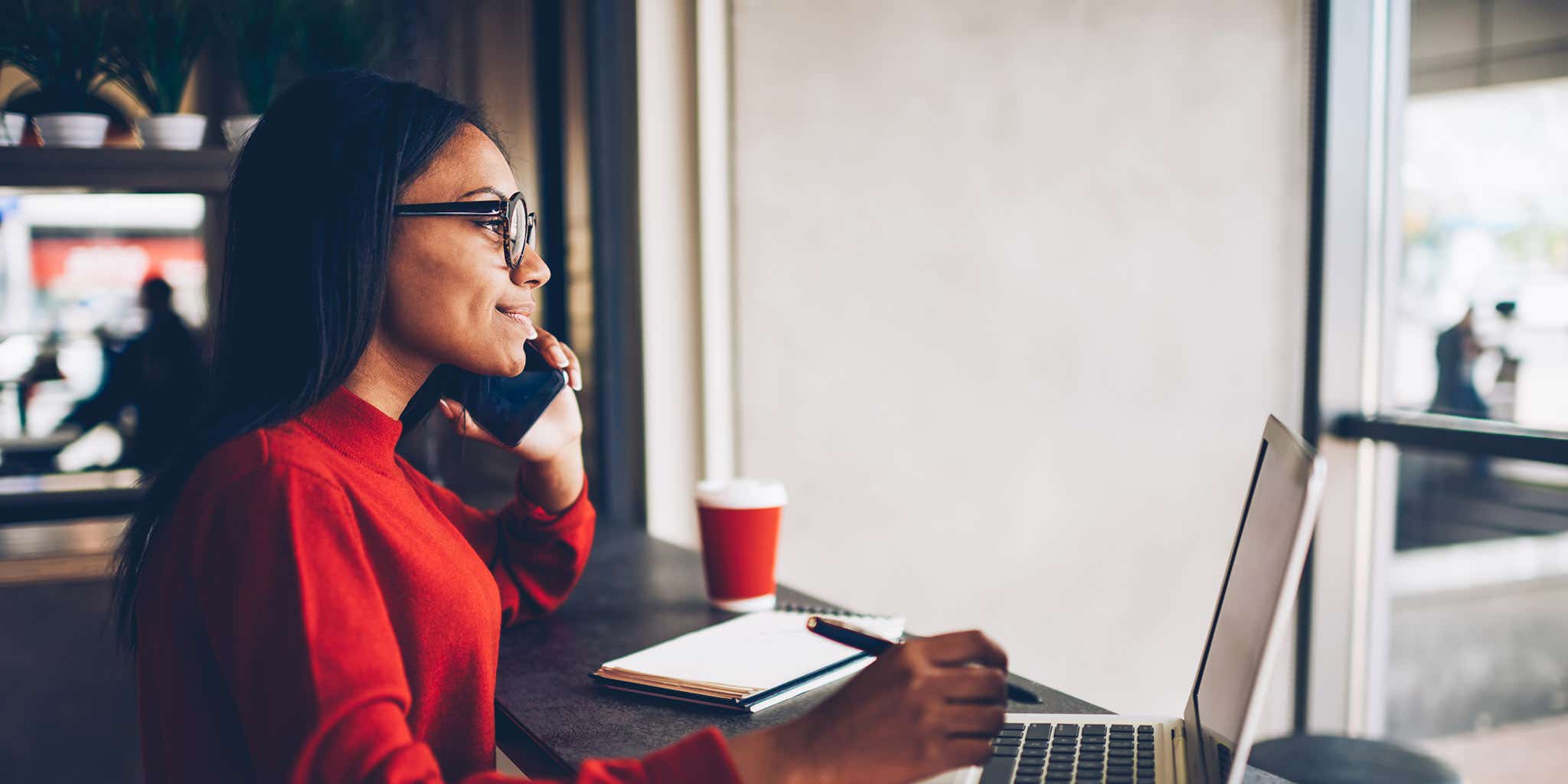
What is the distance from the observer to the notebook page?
1110 mm

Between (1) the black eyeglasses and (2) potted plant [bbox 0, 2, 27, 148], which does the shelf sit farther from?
(1) the black eyeglasses

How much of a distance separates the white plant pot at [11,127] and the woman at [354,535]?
0.99 metres

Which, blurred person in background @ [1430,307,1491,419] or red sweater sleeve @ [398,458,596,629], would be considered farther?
blurred person in background @ [1430,307,1491,419]

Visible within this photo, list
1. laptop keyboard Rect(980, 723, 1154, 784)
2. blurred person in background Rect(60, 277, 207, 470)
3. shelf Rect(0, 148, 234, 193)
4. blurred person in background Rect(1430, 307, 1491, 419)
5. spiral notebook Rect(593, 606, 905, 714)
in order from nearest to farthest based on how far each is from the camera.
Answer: laptop keyboard Rect(980, 723, 1154, 784) → spiral notebook Rect(593, 606, 905, 714) → shelf Rect(0, 148, 234, 193) → blurred person in background Rect(60, 277, 207, 470) → blurred person in background Rect(1430, 307, 1491, 419)

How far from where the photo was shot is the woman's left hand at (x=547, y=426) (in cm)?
134

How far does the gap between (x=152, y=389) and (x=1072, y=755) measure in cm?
Answer: 243

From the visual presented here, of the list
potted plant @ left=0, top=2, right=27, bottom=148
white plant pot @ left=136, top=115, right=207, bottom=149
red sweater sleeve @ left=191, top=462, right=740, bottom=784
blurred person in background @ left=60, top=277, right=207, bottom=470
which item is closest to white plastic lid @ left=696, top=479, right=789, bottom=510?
red sweater sleeve @ left=191, top=462, right=740, bottom=784

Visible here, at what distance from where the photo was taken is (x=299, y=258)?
899 mm

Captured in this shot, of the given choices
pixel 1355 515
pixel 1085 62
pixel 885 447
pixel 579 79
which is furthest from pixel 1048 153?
pixel 1355 515

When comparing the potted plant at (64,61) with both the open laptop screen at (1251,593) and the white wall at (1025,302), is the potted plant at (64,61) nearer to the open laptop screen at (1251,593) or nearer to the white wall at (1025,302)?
the white wall at (1025,302)

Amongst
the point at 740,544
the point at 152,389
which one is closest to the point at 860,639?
the point at 740,544

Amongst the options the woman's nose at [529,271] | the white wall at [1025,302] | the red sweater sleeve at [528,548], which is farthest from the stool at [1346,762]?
the woman's nose at [529,271]

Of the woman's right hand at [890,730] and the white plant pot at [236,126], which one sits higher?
the white plant pot at [236,126]

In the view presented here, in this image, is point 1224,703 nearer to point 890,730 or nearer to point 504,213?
point 890,730
